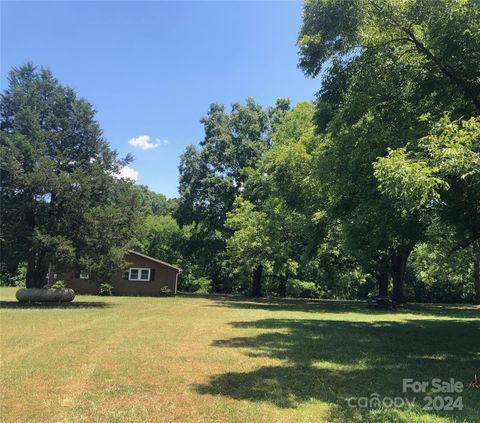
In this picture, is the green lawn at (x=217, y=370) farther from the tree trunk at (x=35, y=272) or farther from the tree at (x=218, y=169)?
the tree at (x=218, y=169)

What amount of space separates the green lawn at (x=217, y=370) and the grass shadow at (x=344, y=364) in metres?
0.02

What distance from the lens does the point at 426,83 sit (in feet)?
32.3

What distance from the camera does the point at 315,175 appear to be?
12523 mm

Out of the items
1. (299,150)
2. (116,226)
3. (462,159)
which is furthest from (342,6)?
(116,226)

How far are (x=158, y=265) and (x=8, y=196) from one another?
53.3 ft

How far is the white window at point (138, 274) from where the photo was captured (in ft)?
119

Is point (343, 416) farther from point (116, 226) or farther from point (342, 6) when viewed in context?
point (116, 226)

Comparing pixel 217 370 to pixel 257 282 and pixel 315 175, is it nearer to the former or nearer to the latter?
pixel 315 175

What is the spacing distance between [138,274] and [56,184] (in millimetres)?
15899

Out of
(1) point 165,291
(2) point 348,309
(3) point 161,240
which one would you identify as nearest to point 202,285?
(1) point 165,291

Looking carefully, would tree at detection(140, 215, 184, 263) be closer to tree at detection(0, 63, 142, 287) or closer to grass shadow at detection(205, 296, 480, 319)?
grass shadow at detection(205, 296, 480, 319)

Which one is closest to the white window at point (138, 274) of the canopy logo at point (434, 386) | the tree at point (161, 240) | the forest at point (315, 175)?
the forest at point (315, 175)

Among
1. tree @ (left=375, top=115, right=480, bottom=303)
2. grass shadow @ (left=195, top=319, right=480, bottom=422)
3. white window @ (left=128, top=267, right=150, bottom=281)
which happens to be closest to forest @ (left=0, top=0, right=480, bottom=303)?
tree @ (left=375, top=115, right=480, bottom=303)

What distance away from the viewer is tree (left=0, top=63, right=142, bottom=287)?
22.1 meters
